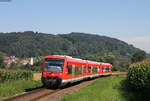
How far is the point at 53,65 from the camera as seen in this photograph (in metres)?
26.1

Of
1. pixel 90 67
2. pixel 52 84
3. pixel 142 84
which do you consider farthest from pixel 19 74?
pixel 142 84

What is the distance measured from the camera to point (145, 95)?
2208cm

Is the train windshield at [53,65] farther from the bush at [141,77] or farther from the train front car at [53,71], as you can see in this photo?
the bush at [141,77]

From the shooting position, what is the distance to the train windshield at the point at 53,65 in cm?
2588

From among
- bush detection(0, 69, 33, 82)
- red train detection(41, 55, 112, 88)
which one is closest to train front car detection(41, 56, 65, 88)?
red train detection(41, 55, 112, 88)

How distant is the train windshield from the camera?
25.9 meters

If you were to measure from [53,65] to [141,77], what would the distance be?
7.65 metres

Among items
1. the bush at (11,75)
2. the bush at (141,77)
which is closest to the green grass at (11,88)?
the bush at (11,75)

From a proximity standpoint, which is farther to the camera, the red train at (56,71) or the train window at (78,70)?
the train window at (78,70)

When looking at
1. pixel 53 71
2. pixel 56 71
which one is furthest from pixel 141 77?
pixel 53 71

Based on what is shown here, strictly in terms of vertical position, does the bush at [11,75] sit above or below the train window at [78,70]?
below

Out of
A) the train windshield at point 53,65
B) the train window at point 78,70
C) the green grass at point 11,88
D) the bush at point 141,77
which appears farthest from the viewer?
the train window at point 78,70

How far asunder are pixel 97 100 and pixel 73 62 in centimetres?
1333

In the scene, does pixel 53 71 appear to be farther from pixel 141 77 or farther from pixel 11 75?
pixel 11 75
